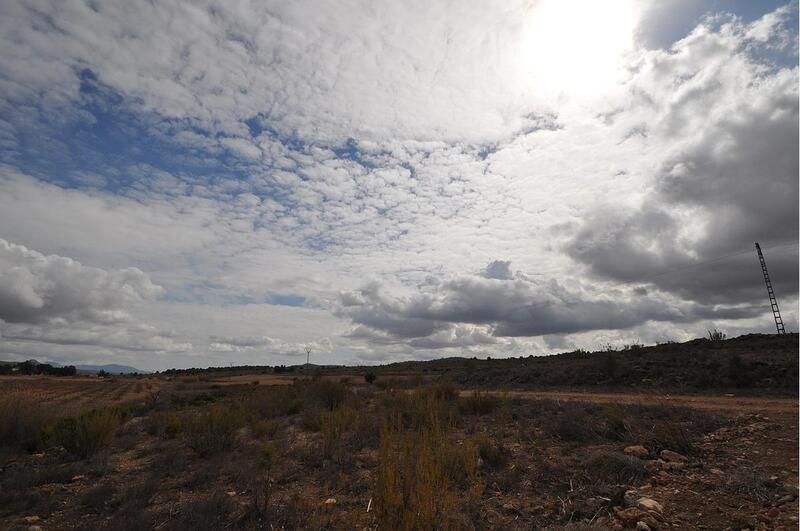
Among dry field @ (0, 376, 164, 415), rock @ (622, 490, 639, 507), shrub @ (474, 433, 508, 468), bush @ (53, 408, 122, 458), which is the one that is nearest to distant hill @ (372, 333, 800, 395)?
shrub @ (474, 433, 508, 468)

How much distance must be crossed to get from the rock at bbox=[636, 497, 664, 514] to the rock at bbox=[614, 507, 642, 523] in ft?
0.38

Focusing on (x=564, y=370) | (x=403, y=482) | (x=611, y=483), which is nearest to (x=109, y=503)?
(x=403, y=482)

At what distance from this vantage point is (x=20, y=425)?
40.6 ft

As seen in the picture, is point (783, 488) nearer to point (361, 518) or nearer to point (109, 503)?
point (361, 518)

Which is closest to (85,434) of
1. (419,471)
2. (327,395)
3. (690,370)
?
(327,395)

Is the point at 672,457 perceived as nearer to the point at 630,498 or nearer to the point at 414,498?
the point at 630,498

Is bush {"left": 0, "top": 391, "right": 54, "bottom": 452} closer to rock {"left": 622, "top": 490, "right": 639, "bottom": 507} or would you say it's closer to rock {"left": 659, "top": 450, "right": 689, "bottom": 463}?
A: rock {"left": 622, "top": 490, "right": 639, "bottom": 507}

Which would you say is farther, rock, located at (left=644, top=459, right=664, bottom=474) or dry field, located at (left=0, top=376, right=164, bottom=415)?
dry field, located at (left=0, top=376, right=164, bottom=415)

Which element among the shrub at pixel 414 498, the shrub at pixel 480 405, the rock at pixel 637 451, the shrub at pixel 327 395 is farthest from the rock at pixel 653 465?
the shrub at pixel 327 395

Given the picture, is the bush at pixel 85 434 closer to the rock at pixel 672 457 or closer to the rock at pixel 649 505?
the rock at pixel 649 505

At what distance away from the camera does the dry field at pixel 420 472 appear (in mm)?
5473

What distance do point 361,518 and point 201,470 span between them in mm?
4668

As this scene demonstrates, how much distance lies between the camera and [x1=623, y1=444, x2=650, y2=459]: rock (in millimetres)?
7603

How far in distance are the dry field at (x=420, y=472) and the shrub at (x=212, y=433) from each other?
1.7 inches
